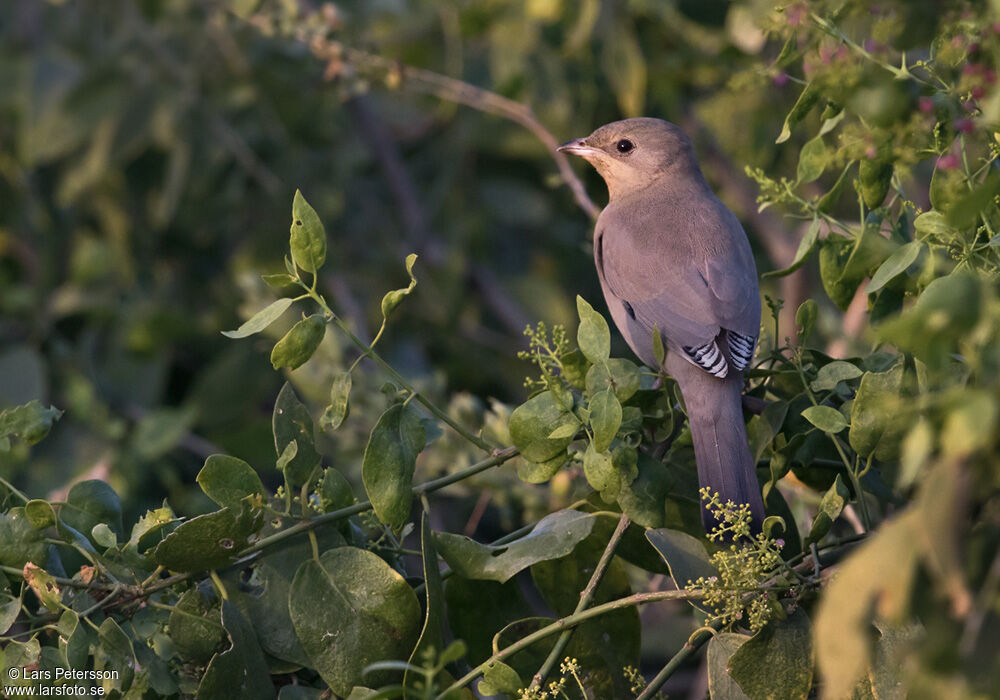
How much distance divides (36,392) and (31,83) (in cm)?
169

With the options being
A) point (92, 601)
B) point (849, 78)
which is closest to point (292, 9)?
point (92, 601)

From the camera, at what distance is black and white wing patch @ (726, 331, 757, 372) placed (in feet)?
9.32

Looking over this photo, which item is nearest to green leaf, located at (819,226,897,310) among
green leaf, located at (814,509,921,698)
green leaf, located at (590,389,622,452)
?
green leaf, located at (590,389,622,452)

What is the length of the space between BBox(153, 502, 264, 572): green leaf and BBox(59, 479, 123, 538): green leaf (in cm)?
25

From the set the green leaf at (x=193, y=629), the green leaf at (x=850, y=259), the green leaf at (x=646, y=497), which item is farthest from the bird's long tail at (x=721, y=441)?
Result: the green leaf at (x=193, y=629)

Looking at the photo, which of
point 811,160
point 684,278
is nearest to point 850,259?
point 811,160

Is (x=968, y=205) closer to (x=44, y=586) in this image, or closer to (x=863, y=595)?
(x=863, y=595)

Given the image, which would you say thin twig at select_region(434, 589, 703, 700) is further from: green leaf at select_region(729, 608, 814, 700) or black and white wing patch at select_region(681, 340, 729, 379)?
black and white wing patch at select_region(681, 340, 729, 379)

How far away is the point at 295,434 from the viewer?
228cm

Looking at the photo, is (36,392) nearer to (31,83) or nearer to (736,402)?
(31,83)

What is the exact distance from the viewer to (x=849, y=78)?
141 cm

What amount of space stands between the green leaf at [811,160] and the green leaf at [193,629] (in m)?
1.50

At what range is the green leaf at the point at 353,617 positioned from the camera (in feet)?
6.77

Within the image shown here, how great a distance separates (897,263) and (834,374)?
28 centimetres
